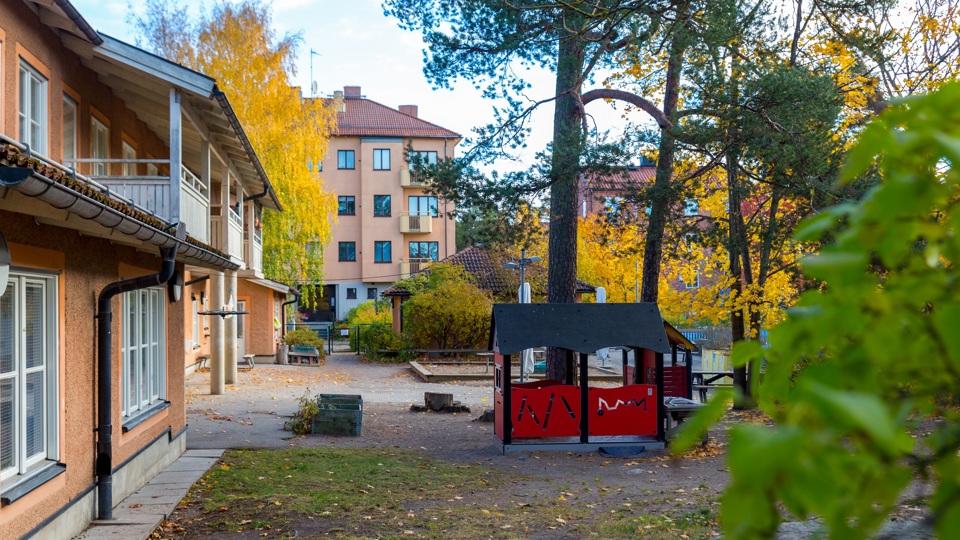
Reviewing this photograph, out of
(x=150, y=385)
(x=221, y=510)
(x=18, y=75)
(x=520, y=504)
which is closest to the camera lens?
(x=18, y=75)

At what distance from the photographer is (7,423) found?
22.5 feet

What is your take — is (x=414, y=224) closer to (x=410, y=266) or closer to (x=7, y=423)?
(x=410, y=266)

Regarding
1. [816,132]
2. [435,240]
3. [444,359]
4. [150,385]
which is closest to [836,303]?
[150,385]

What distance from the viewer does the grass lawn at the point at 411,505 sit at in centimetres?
886

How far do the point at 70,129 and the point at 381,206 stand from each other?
4728cm

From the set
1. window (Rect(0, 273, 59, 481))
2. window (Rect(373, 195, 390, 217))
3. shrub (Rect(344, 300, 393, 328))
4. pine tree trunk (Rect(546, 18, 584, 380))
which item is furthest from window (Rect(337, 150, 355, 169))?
window (Rect(0, 273, 59, 481))

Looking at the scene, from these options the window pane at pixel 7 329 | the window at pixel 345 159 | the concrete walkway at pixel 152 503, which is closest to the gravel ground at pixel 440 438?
the concrete walkway at pixel 152 503

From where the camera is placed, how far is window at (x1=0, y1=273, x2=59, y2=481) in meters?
6.83

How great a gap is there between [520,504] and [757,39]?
983 cm

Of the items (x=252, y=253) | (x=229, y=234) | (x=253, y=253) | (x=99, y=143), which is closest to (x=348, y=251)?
(x=253, y=253)

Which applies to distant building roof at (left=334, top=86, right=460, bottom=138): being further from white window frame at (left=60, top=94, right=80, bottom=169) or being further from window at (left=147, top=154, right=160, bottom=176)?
white window frame at (left=60, top=94, right=80, bottom=169)

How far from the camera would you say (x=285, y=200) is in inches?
1276

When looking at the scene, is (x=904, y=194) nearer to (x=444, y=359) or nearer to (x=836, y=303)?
(x=836, y=303)

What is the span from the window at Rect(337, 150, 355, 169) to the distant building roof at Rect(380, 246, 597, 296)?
1571 cm
